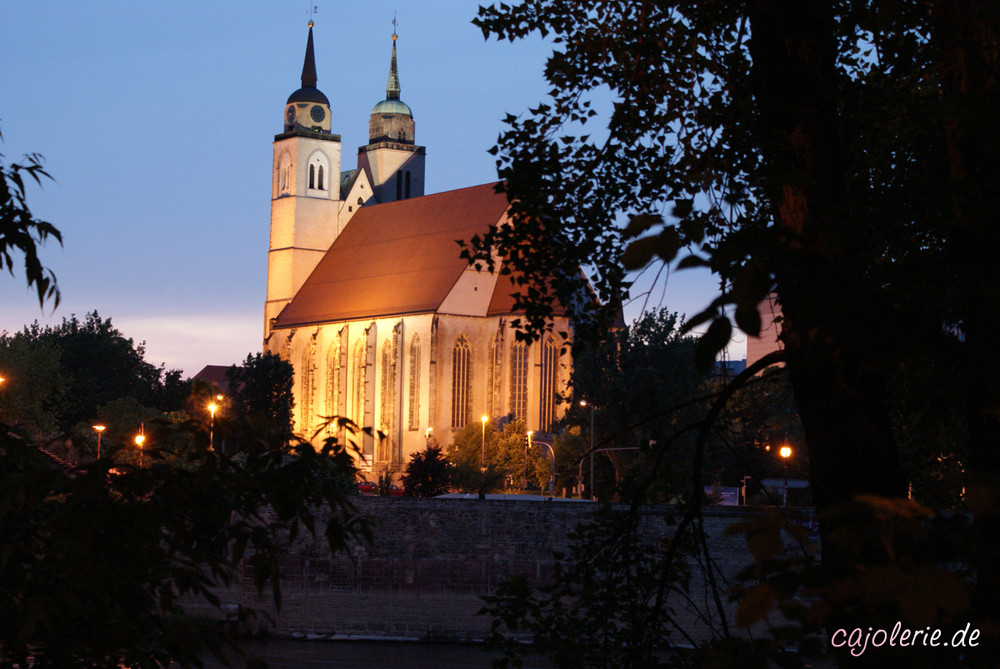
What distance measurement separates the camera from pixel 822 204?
3.53 metres

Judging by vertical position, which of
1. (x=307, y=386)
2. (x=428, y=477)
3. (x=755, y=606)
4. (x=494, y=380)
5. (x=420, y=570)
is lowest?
(x=420, y=570)

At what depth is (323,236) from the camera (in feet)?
266

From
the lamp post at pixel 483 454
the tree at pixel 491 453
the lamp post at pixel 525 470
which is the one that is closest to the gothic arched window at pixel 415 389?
the tree at pixel 491 453

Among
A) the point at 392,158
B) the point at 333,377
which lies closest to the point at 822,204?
the point at 333,377

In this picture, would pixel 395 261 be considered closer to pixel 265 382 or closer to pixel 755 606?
pixel 265 382

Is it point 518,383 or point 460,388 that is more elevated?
point 518,383

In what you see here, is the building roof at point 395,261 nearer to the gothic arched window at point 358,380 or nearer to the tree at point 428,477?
the gothic arched window at point 358,380

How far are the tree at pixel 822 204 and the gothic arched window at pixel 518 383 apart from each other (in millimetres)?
59742

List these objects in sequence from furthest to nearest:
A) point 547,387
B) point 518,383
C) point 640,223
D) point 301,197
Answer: point 301,197
point 518,383
point 547,387
point 640,223

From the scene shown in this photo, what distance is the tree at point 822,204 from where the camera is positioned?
206 centimetres

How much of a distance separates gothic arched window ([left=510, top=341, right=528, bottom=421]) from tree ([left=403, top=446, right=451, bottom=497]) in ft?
31.9

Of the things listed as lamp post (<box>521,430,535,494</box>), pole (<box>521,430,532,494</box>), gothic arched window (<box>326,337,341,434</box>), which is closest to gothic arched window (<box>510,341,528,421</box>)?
lamp post (<box>521,430,535,494</box>)

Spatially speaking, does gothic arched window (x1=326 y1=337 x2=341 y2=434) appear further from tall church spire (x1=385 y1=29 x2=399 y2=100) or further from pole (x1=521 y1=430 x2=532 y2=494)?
tall church spire (x1=385 y1=29 x2=399 y2=100)

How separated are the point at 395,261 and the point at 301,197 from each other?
36.0 ft
